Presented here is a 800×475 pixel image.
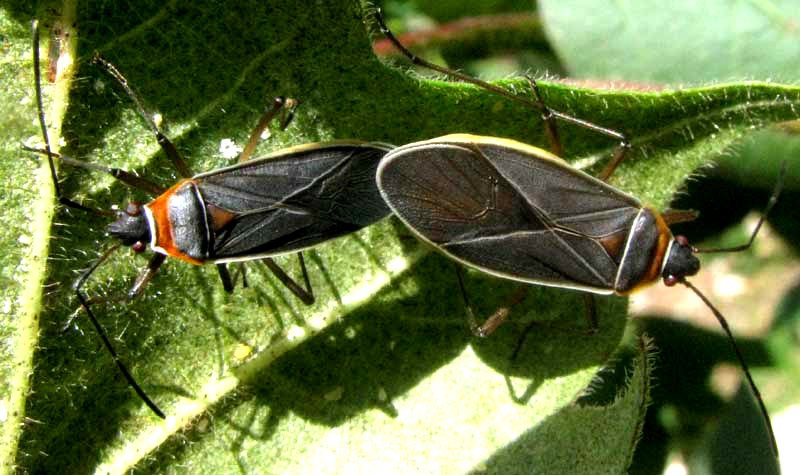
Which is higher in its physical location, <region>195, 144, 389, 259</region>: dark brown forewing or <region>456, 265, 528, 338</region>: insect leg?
<region>195, 144, 389, 259</region>: dark brown forewing

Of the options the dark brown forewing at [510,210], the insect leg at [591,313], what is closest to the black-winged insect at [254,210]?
the dark brown forewing at [510,210]

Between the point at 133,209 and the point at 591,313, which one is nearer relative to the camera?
the point at 133,209

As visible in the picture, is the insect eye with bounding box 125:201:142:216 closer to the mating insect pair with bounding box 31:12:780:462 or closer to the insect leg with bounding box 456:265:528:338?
the mating insect pair with bounding box 31:12:780:462

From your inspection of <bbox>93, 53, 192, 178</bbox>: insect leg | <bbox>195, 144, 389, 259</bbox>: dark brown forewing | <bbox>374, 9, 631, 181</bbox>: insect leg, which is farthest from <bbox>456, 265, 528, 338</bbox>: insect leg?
<bbox>93, 53, 192, 178</bbox>: insect leg

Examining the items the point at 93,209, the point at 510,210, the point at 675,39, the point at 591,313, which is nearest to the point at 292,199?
the point at 93,209

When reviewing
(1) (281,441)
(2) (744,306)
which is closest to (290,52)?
(1) (281,441)

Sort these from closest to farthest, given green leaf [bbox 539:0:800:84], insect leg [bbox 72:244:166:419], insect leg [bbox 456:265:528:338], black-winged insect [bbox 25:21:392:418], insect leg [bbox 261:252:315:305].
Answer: insect leg [bbox 72:244:166:419]
black-winged insect [bbox 25:21:392:418]
insect leg [bbox 261:252:315:305]
insect leg [bbox 456:265:528:338]
green leaf [bbox 539:0:800:84]

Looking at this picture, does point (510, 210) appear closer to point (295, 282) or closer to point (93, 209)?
point (295, 282)
